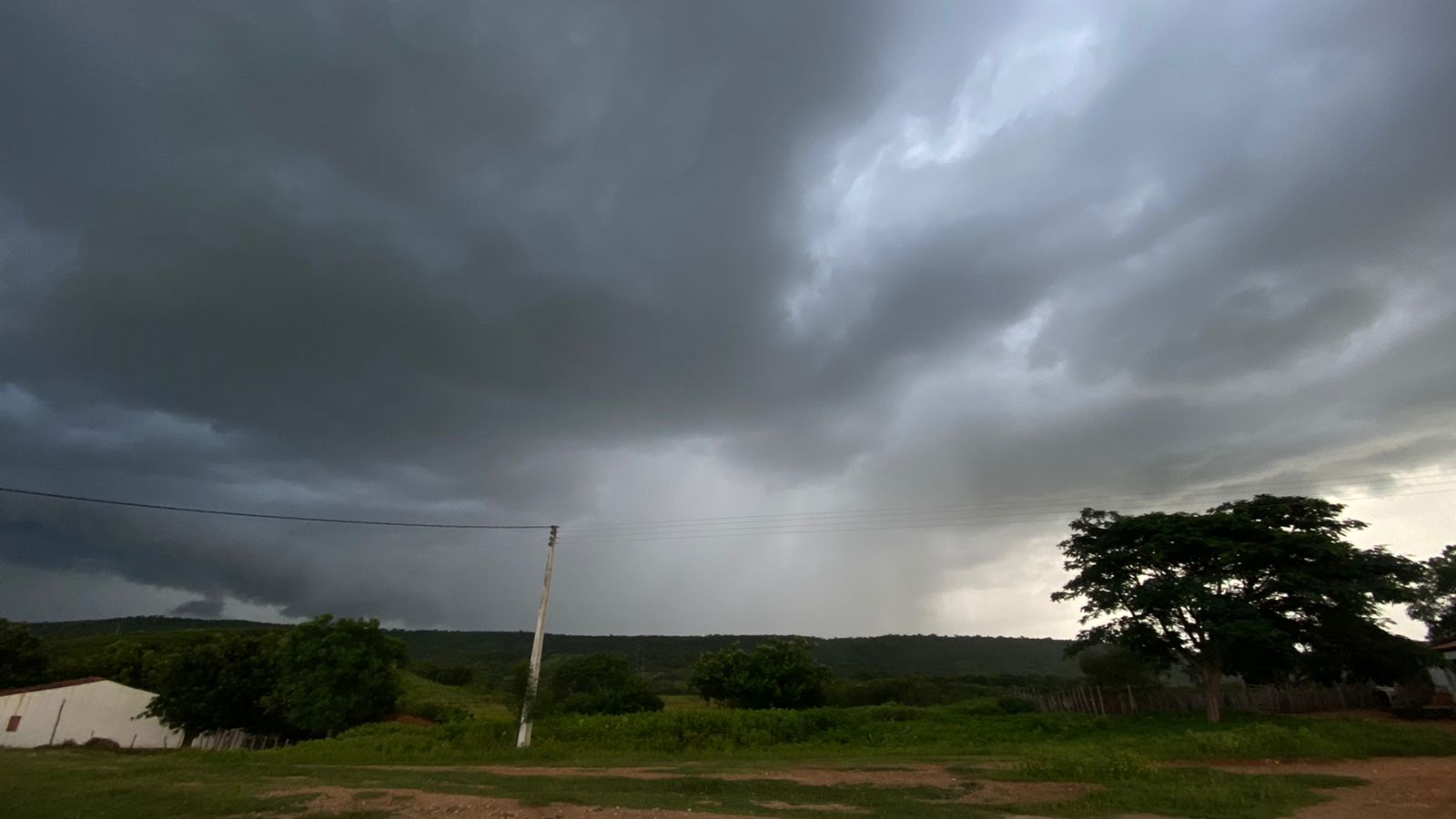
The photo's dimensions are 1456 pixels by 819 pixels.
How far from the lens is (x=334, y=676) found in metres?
48.3

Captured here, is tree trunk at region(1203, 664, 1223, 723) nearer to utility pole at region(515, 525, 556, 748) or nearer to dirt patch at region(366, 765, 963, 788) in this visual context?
dirt patch at region(366, 765, 963, 788)

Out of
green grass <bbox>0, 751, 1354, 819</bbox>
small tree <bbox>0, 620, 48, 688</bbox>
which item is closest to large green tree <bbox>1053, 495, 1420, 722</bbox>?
green grass <bbox>0, 751, 1354, 819</bbox>

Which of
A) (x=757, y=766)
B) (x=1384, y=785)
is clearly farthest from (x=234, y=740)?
(x=1384, y=785)

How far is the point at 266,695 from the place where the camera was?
54.6 metres

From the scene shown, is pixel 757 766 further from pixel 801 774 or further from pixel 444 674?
pixel 444 674

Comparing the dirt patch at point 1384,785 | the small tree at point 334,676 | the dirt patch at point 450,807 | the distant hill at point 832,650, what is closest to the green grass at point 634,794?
the dirt patch at point 450,807

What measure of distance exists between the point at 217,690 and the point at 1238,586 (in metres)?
68.5

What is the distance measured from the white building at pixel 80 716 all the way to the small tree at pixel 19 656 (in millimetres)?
12428

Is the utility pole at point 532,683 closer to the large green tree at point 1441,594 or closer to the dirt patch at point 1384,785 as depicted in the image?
the dirt patch at point 1384,785

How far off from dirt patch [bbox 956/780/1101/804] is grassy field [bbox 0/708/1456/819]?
0.15 metres

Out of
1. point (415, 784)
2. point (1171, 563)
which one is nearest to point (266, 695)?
point (415, 784)

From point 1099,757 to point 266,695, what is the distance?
186ft

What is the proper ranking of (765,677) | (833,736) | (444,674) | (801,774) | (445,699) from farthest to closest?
(444,674) < (445,699) < (765,677) < (833,736) < (801,774)

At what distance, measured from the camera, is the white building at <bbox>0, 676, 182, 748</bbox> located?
53406mm
